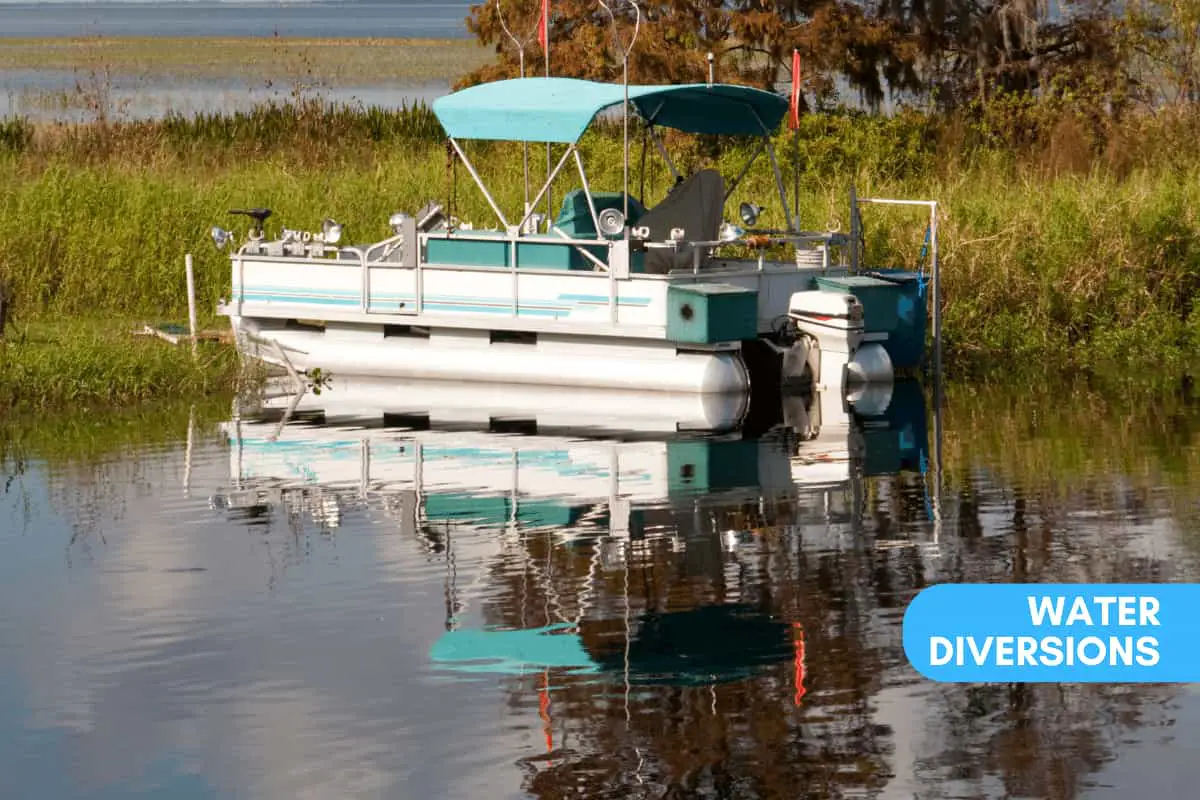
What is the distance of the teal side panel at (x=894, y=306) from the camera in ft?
72.3

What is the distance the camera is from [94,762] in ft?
33.8

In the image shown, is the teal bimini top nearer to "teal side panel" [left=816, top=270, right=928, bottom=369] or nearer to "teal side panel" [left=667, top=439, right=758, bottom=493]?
"teal side panel" [left=816, top=270, right=928, bottom=369]

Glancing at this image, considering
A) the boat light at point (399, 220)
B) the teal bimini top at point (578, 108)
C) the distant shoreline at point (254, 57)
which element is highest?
the distant shoreline at point (254, 57)

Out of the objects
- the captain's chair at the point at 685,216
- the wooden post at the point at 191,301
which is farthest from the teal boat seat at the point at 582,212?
the wooden post at the point at 191,301

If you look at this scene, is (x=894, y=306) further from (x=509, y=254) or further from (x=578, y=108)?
(x=509, y=254)

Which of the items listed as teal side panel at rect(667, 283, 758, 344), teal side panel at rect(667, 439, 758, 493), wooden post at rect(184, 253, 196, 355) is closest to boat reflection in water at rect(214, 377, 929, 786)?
teal side panel at rect(667, 439, 758, 493)

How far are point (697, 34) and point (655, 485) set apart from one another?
66.6ft

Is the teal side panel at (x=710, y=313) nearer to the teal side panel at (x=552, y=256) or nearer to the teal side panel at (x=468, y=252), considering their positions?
the teal side panel at (x=552, y=256)

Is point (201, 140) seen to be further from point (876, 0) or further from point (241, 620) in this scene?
point (241, 620)

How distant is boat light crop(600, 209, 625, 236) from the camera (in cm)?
2186

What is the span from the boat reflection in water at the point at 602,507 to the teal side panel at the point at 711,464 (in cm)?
3

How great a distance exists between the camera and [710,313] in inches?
821

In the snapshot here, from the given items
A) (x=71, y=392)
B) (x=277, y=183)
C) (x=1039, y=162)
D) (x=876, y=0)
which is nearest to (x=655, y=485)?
(x=71, y=392)

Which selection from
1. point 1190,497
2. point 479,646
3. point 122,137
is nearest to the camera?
point 479,646
